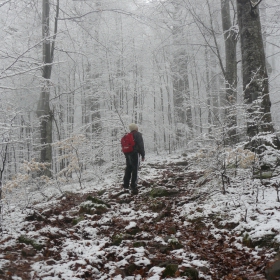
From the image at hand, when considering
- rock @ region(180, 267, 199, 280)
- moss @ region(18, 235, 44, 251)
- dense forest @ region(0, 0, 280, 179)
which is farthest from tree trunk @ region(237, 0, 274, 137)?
moss @ region(18, 235, 44, 251)

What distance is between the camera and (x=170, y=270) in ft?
9.82

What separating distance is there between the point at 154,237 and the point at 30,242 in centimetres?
189

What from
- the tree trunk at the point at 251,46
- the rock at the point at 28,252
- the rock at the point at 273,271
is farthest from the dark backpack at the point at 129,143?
the rock at the point at 273,271

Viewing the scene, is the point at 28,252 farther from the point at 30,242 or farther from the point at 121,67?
the point at 121,67

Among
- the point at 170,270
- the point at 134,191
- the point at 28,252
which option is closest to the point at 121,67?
the point at 134,191

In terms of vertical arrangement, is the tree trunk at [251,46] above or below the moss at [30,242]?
above

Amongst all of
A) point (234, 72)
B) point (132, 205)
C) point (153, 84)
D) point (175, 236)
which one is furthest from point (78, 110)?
point (175, 236)

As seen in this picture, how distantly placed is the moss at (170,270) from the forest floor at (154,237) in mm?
11

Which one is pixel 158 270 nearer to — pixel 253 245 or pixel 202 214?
pixel 253 245

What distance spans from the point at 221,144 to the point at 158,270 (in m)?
2.76

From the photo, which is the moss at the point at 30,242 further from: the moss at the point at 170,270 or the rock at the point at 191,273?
the rock at the point at 191,273

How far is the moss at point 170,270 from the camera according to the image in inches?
117

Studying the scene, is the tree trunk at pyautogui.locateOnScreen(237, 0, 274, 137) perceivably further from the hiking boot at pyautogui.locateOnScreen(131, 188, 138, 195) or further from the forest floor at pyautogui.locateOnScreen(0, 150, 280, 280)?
the hiking boot at pyautogui.locateOnScreen(131, 188, 138, 195)

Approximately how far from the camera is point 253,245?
3.39 metres
